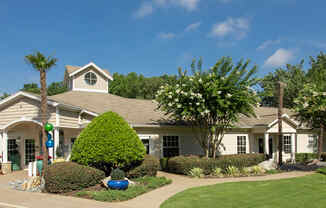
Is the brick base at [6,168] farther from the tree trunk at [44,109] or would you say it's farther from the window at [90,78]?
the window at [90,78]

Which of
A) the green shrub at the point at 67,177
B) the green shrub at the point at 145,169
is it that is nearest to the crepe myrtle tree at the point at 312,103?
the green shrub at the point at 145,169

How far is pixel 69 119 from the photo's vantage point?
17.4 meters

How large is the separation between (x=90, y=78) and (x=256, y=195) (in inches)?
679

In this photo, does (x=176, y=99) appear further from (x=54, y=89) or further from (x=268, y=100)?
A: (x=54, y=89)

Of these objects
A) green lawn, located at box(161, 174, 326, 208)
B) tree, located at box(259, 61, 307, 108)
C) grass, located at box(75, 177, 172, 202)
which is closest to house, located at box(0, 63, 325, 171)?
grass, located at box(75, 177, 172, 202)

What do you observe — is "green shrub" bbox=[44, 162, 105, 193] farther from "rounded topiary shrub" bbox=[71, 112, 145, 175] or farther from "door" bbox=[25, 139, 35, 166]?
"door" bbox=[25, 139, 35, 166]

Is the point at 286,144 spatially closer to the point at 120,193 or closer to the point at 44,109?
the point at 120,193

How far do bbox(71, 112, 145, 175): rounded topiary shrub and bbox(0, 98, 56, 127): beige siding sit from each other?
3608 mm

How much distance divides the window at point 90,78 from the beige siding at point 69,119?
23.4ft

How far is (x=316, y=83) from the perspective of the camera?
1764cm

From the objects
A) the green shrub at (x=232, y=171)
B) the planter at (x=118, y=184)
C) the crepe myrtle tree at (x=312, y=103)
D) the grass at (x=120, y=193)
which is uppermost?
the crepe myrtle tree at (x=312, y=103)

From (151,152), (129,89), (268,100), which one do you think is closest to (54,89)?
(129,89)

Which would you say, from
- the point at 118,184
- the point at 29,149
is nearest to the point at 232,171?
the point at 118,184

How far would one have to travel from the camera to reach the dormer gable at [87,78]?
24188 millimetres
